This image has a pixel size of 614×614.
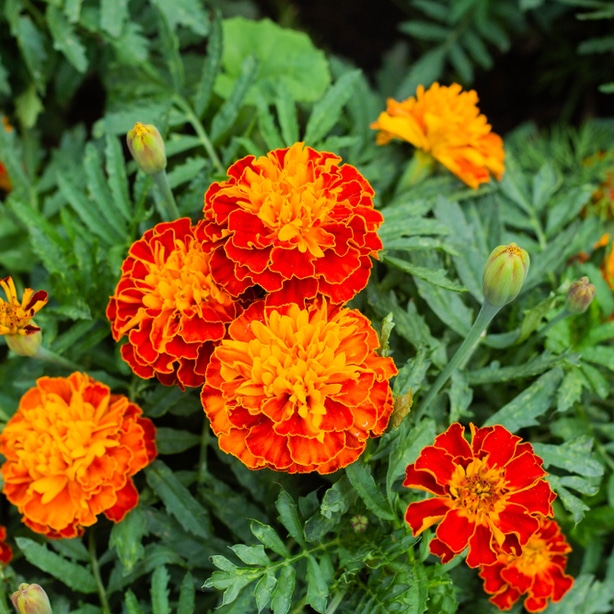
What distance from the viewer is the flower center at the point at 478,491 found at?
81cm

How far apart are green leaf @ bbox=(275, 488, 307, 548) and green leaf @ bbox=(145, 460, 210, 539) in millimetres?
180

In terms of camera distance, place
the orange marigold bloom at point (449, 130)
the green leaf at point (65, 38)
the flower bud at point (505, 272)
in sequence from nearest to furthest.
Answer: the flower bud at point (505, 272) → the orange marigold bloom at point (449, 130) → the green leaf at point (65, 38)

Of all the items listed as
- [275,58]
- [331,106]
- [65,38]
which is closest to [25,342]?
[331,106]

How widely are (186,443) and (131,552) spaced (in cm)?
18

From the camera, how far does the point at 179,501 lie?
3.44 ft

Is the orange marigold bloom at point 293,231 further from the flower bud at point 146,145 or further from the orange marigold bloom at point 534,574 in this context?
the orange marigold bloom at point 534,574

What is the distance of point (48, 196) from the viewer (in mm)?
1573

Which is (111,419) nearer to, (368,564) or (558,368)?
(368,564)

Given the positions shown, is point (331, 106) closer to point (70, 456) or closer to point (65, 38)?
point (65, 38)

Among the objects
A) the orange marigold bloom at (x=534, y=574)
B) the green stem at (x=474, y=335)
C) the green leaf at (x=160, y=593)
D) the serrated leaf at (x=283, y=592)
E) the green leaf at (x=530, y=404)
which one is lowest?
the green leaf at (x=160, y=593)

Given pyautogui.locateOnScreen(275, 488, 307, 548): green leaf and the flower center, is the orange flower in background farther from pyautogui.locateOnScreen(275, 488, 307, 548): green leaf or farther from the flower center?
the flower center

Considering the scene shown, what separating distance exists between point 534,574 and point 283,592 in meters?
0.36

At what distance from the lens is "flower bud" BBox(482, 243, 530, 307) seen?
77 cm

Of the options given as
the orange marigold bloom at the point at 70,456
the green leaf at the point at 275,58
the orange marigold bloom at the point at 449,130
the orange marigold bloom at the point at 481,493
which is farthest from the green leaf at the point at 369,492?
the green leaf at the point at 275,58
